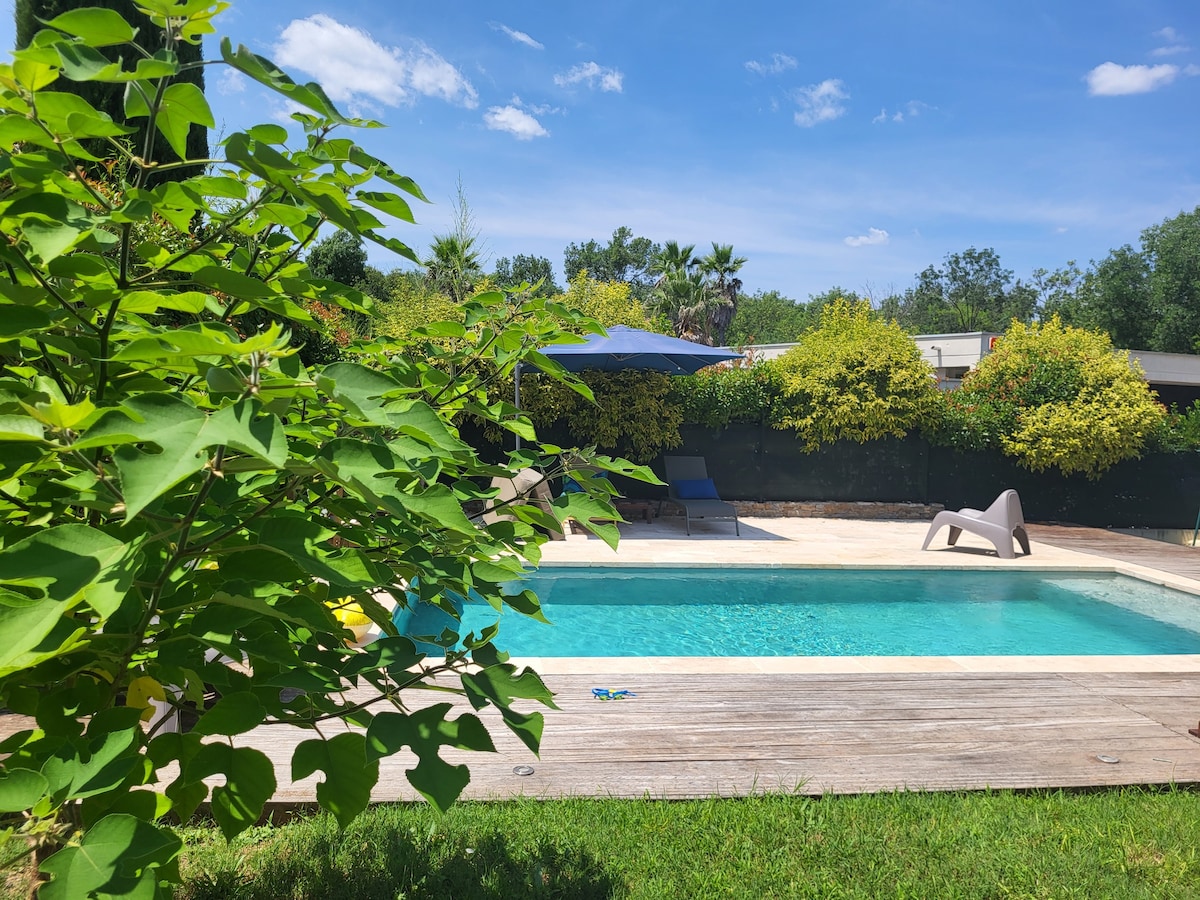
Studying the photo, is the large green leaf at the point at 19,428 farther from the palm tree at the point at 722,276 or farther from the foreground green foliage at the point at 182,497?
the palm tree at the point at 722,276

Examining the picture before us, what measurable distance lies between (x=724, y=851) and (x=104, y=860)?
260 cm

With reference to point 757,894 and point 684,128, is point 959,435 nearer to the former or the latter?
point 757,894

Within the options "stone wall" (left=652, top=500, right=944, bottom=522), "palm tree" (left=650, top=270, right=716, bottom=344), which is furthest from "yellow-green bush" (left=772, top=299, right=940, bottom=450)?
"palm tree" (left=650, top=270, right=716, bottom=344)

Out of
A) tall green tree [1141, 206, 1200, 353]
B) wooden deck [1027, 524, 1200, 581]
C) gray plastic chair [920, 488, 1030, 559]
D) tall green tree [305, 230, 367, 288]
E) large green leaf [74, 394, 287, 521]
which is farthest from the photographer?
tall green tree [1141, 206, 1200, 353]

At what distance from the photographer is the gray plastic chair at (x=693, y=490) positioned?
41.4ft

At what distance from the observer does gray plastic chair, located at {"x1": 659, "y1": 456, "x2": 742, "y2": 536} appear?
41.4 ft

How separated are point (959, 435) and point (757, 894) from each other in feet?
47.8

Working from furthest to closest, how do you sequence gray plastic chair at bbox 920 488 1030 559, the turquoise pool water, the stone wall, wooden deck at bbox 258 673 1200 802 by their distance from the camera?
the stone wall
gray plastic chair at bbox 920 488 1030 559
the turquoise pool water
wooden deck at bbox 258 673 1200 802

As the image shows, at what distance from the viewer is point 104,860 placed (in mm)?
796

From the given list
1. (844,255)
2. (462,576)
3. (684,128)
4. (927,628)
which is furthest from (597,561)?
(844,255)

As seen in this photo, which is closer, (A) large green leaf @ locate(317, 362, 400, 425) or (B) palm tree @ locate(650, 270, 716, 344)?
(A) large green leaf @ locate(317, 362, 400, 425)

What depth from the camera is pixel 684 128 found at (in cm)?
3175

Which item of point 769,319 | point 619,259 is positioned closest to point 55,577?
point 769,319

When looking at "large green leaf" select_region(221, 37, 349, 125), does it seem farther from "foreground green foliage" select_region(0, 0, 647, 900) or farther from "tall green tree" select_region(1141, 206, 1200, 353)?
"tall green tree" select_region(1141, 206, 1200, 353)
